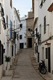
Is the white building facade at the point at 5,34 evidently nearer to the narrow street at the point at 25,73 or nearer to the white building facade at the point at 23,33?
the narrow street at the point at 25,73

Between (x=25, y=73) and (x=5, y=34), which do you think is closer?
(x=25, y=73)

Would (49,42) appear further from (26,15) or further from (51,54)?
(26,15)

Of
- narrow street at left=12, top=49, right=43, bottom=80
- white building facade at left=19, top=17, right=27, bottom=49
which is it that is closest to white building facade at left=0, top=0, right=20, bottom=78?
narrow street at left=12, top=49, right=43, bottom=80

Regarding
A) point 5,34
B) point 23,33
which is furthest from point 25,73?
point 23,33

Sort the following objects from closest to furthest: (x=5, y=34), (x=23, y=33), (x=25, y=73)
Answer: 1. (x=25, y=73)
2. (x=5, y=34)
3. (x=23, y=33)

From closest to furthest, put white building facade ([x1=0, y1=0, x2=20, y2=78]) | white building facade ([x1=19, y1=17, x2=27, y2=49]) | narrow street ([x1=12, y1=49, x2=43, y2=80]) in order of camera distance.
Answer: narrow street ([x1=12, y1=49, x2=43, y2=80])
white building facade ([x1=0, y1=0, x2=20, y2=78])
white building facade ([x1=19, y1=17, x2=27, y2=49])

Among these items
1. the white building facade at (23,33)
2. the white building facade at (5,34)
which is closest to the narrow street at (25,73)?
the white building facade at (5,34)

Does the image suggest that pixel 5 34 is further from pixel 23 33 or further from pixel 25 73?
pixel 23 33

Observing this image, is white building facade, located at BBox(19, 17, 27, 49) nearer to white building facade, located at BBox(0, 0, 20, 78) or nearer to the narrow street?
white building facade, located at BBox(0, 0, 20, 78)

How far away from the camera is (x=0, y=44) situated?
874 inches

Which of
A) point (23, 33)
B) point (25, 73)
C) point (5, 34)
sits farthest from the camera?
point (23, 33)

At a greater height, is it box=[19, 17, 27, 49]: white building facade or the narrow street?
the narrow street

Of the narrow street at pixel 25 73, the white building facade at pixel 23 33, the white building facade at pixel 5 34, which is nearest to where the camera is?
the narrow street at pixel 25 73

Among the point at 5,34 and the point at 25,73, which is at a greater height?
the point at 5,34
